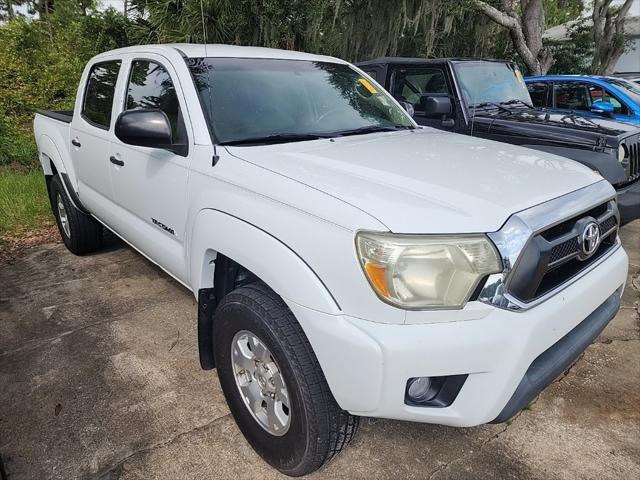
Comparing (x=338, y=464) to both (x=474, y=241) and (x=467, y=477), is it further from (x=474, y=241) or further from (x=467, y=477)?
(x=474, y=241)

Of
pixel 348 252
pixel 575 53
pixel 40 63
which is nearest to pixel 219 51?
pixel 348 252

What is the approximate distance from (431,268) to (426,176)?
0.52 metres

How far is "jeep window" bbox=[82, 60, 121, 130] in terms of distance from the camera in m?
3.48

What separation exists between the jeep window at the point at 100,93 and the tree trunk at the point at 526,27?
32.6 ft

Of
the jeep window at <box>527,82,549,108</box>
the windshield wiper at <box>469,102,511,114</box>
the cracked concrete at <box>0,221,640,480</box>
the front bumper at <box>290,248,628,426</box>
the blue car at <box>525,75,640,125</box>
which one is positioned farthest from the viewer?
the jeep window at <box>527,82,549,108</box>

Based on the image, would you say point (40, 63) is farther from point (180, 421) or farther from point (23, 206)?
point (180, 421)

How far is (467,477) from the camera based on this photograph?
215 cm

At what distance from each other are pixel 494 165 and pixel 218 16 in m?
8.01

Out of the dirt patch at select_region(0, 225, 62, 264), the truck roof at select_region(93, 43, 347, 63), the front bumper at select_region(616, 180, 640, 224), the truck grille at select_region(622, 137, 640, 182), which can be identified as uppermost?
the truck roof at select_region(93, 43, 347, 63)

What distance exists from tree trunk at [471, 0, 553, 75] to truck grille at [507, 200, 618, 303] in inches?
418

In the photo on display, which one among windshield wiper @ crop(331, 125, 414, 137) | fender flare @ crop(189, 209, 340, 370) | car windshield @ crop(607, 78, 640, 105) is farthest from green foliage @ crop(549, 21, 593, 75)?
fender flare @ crop(189, 209, 340, 370)

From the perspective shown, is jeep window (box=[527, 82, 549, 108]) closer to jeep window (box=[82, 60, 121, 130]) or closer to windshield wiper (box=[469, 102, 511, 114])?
windshield wiper (box=[469, 102, 511, 114])

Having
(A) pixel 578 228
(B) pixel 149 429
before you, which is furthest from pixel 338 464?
(A) pixel 578 228

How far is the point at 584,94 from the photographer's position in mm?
7410
